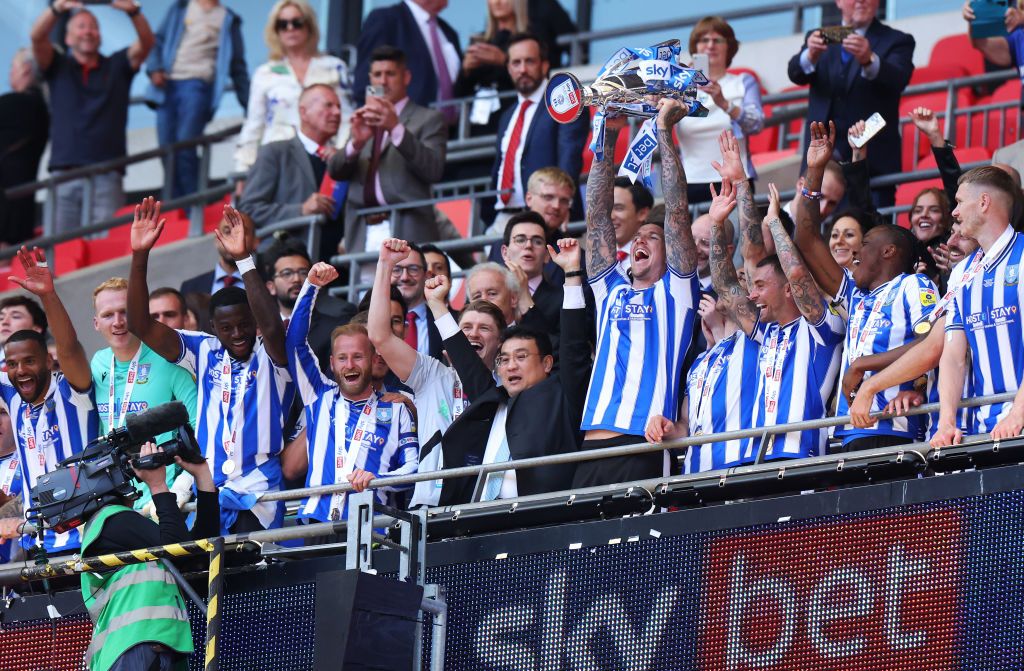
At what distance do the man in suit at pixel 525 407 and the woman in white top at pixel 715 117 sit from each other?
2377mm

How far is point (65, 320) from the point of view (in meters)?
8.92

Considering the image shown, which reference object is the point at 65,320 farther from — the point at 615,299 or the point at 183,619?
the point at 615,299

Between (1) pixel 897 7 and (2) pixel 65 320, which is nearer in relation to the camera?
(2) pixel 65 320

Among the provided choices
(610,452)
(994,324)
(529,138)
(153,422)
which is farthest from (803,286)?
(529,138)

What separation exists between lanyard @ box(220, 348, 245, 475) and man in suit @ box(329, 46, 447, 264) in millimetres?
2379

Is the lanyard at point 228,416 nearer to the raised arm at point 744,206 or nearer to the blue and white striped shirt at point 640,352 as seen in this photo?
the blue and white striped shirt at point 640,352

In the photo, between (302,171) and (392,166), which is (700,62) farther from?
(302,171)

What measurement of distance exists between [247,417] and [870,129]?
341cm

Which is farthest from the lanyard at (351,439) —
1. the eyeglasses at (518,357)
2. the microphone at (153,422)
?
the microphone at (153,422)

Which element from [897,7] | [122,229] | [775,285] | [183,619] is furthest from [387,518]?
[897,7]

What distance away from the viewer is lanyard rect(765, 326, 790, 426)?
Result: 24.8ft

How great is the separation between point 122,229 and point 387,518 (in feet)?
26.7

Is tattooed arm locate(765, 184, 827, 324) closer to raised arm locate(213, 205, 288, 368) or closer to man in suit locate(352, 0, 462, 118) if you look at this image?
raised arm locate(213, 205, 288, 368)

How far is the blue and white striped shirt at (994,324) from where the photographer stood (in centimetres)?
678
